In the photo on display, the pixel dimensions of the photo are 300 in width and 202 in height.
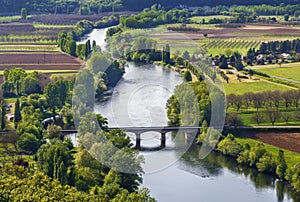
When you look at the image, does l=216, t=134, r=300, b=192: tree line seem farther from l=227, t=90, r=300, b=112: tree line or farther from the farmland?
the farmland

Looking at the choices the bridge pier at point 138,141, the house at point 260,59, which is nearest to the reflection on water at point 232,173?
the bridge pier at point 138,141

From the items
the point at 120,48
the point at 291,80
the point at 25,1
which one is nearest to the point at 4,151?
the point at 291,80

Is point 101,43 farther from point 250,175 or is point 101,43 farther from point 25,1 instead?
point 250,175

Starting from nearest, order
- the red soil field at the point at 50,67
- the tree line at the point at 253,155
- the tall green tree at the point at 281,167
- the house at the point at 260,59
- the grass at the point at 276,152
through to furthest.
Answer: the tree line at the point at 253,155 → the tall green tree at the point at 281,167 → the grass at the point at 276,152 → the red soil field at the point at 50,67 → the house at the point at 260,59

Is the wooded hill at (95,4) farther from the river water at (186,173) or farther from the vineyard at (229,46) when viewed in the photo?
the river water at (186,173)

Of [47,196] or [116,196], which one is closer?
[47,196]
